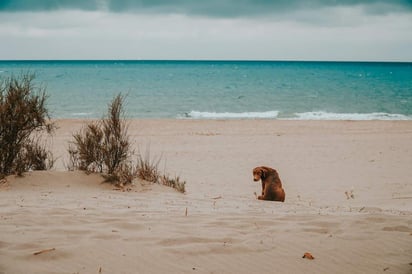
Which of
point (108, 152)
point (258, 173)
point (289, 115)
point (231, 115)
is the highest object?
point (289, 115)

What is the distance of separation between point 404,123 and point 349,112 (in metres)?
9.63

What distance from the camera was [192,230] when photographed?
4488 millimetres

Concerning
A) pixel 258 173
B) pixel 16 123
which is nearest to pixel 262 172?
pixel 258 173

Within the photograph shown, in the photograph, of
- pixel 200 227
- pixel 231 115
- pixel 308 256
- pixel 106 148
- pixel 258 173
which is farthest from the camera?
pixel 231 115

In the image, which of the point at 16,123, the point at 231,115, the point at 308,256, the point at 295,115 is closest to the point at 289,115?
the point at 295,115

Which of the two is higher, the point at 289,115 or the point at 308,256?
the point at 289,115

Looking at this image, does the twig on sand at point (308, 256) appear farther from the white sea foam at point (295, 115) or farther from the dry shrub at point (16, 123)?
the white sea foam at point (295, 115)

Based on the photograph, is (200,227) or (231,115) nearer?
(200,227)

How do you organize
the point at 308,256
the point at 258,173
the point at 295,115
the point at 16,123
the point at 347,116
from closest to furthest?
1. the point at 308,256
2. the point at 16,123
3. the point at 258,173
4. the point at 347,116
5. the point at 295,115

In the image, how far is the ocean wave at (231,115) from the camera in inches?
1217

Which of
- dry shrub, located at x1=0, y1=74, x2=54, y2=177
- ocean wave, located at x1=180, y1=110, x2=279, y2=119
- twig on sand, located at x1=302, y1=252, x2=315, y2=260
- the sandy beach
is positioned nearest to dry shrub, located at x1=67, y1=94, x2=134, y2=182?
the sandy beach

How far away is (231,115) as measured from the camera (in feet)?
105

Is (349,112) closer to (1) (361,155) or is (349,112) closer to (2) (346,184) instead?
(1) (361,155)

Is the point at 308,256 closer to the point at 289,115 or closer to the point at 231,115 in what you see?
the point at 231,115
